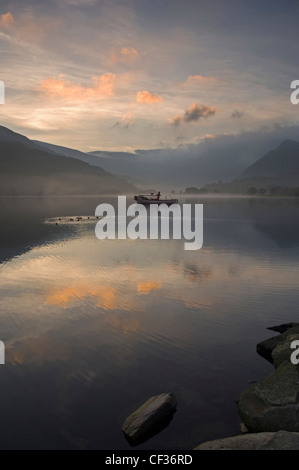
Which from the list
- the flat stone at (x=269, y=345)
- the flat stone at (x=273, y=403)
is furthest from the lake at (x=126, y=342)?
the flat stone at (x=273, y=403)

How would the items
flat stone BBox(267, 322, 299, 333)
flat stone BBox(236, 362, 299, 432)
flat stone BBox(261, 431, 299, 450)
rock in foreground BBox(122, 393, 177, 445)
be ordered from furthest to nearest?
flat stone BBox(267, 322, 299, 333) < rock in foreground BBox(122, 393, 177, 445) < flat stone BBox(236, 362, 299, 432) < flat stone BBox(261, 431, 299, 450)

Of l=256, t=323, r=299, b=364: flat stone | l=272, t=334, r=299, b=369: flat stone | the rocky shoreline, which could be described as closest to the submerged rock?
the rocky shoreline

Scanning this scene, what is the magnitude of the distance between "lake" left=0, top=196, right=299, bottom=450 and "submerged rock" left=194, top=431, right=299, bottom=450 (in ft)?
5.85

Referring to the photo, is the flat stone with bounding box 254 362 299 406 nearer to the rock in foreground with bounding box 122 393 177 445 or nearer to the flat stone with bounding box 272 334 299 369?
the flat stone with bounding box 272 334 299 369

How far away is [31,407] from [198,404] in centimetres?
667

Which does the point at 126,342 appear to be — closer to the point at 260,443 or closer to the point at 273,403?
the point at 273,403

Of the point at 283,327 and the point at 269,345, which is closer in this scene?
the point at 269,345

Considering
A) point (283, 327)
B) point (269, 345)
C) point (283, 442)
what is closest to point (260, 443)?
point (283, 442)

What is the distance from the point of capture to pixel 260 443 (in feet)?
34.5

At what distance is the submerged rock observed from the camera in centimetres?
1030

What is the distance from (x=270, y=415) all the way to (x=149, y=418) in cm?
424

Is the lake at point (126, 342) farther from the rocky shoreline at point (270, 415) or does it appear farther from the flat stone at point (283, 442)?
the flat stone at point (283, 442)
